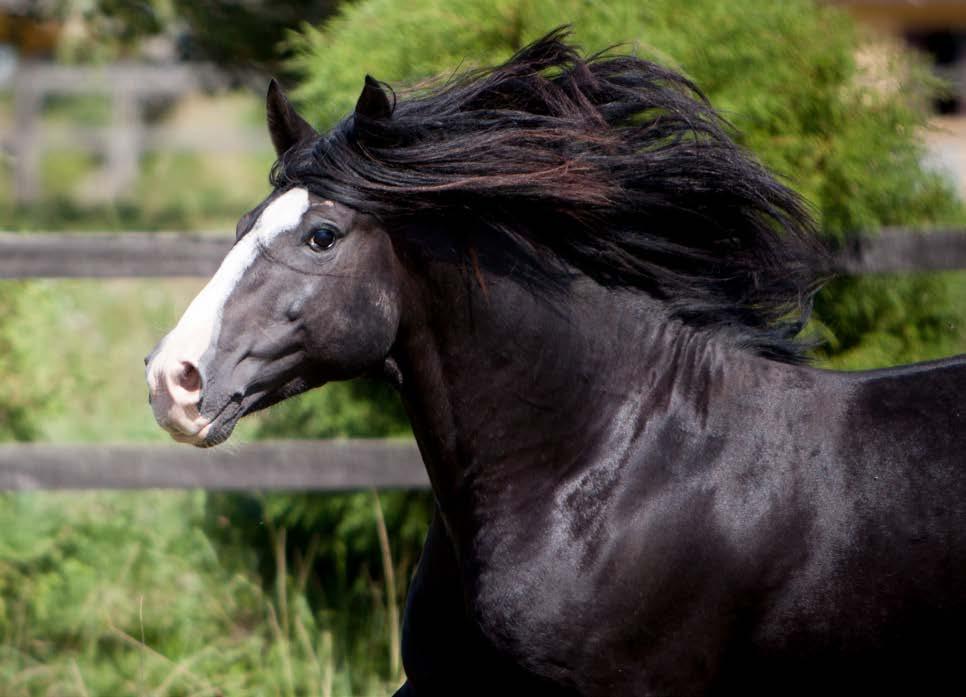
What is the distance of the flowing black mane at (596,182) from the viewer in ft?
8.64

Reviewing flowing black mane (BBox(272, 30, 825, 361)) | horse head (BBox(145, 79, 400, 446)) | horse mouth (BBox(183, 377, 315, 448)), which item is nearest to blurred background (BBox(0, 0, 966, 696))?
flowing black mane (BBox(272, 30, 825, 361))

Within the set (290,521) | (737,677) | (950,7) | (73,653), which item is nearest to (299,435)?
(290,521)

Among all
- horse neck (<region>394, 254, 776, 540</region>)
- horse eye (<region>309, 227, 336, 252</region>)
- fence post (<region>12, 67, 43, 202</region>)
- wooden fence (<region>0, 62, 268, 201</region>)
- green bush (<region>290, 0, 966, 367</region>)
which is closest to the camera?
horse eye (<region>309, 227, 336, 252</region>)

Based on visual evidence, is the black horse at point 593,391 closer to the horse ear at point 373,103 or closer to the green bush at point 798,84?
the horse ear at point 373,103

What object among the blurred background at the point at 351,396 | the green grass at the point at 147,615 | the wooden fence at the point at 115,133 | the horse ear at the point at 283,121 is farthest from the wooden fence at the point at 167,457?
A: the wooden fence at the point at 115,133

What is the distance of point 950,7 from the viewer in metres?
21.2

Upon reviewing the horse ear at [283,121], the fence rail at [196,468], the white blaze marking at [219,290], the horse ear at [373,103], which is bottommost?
the fence rail at [196,468]

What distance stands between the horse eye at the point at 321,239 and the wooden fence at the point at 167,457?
60.1 inches

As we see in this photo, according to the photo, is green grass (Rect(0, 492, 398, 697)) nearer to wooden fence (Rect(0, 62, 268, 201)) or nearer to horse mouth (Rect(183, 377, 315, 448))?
horse mouth (Rect(183, 377, 315, 448))

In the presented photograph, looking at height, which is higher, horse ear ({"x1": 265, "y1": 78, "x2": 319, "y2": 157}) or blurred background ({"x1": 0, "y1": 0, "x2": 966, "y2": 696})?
horse ear ({"x1": 265, "y1": 78, "x2": 319, "y2": 157})

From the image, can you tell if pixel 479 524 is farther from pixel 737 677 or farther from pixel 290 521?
pixel 290 521

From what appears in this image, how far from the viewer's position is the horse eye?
2.55m

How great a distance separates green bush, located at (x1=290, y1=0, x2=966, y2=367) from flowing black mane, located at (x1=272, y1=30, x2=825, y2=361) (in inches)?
41.6

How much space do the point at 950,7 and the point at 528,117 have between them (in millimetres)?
20623
